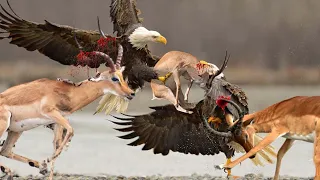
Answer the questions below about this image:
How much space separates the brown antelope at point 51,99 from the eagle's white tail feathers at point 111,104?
154 centimetres

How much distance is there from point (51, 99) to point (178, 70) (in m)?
1.56

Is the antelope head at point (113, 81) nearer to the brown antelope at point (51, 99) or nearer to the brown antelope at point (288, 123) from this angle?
the brown antelope at point (51, 99)

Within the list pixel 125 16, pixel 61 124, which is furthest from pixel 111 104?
pixel 61 124

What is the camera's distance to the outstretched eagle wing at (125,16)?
9.59 m

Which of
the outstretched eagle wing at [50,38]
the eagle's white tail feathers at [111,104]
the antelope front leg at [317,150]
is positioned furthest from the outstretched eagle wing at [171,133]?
the antelope front leg at [317,150]

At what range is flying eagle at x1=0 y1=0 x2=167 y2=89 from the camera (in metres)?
9.39

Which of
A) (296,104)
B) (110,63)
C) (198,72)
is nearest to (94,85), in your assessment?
(110,63)

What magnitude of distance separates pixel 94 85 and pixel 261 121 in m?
1.53

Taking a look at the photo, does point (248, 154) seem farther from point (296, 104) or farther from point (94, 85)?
point (94, 85)

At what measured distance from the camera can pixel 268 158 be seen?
31.1 ft

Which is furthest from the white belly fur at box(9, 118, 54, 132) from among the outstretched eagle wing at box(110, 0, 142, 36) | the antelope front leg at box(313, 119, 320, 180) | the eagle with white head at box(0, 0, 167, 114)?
the antelope front leg at box(313, 119, 320, 180)

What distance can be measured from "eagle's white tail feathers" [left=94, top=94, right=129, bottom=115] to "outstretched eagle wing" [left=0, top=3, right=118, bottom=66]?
52 cm

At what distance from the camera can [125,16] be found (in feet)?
31.6

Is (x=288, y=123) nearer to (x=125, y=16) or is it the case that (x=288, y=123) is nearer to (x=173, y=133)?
(x=173, y=133)
